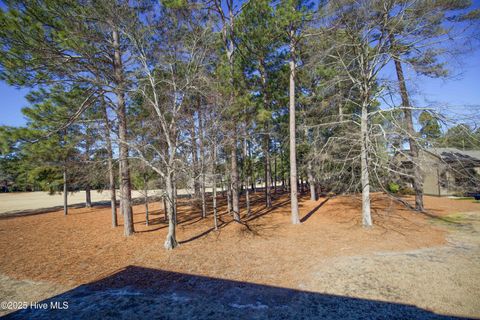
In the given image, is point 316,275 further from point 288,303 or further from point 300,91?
point 300,91

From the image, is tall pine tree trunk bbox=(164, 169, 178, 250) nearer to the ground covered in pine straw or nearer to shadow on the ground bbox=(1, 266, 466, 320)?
the ground covered in pine straw

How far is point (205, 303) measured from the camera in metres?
4.11

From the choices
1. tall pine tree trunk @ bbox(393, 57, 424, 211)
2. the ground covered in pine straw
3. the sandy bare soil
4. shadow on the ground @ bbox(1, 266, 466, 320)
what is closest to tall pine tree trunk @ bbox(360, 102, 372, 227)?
the ground covered in pine straw

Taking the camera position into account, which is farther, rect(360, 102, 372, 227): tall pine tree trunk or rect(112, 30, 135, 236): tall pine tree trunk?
rect(112, 30, 135, 236): tall pine tree trunk

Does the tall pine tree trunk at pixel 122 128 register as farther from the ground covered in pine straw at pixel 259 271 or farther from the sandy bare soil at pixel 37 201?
the sandy bare soil at pixel 37 201

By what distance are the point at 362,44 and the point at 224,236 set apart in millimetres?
9968

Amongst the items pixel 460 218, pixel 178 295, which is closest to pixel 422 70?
pixel 460 218

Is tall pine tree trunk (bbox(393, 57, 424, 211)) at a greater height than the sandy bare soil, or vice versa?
tall pine tree trunk (bbox(393, 57, 424, 211))

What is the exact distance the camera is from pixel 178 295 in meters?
4.46

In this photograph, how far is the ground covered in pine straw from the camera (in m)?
3.87

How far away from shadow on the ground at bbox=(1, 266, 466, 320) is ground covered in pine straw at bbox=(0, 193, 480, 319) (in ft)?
0.07

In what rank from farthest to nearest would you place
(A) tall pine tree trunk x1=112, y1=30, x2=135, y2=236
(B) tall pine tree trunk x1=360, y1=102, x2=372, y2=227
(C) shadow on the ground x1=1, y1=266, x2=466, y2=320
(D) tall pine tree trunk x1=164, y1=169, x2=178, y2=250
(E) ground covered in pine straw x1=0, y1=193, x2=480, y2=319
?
1. (A) tall pine tree trunk x1=112, y1=30, x2=135, y2=236
2. (B) tall pine tree trunk x1=360, y1=102, x2=372, y2=227
3. (D) tall pine tree trunk x1=164, y1=169, x2=178, y2=250
4. (E) ground covered in pine straw x1=0, y1=193, x2=480, y2=319
5. (C) shadow on the ground x1=1, y1=266, x2=466, y2=320

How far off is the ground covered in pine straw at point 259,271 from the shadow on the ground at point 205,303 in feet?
0.07

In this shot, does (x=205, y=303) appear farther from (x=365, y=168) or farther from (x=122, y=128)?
(x=365, y=168)
